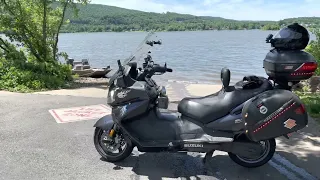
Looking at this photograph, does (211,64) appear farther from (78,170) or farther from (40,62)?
(78,170)

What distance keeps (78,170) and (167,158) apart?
1.17m

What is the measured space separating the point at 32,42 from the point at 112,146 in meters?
9.06

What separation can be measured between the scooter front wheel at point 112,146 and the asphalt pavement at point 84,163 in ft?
0.31

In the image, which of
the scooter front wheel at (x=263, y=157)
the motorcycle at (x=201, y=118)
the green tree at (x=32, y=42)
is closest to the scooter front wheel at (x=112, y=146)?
the motorcycle at (x=201, y=118)

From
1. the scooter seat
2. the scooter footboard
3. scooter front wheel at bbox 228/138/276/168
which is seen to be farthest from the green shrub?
scooter front wheel at bbox 228/138/276/168

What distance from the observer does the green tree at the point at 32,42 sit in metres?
11.0

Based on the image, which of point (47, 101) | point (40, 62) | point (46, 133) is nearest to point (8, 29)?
point (40, 62)

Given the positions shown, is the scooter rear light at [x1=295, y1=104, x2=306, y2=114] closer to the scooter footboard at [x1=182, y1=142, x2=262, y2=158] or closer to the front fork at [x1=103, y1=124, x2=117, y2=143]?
the scooter footboard at [x1=182, y1=142, x2=262, y2=158]

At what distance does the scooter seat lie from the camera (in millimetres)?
4086

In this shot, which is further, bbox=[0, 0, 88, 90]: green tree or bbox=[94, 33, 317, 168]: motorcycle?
bbox=[0, 0, 88, 90]: green tree

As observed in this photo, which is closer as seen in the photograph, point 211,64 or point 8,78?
point 8,78

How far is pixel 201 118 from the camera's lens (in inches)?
167

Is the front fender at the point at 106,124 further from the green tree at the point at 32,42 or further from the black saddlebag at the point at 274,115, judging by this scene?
the green tree at the point at 32,42

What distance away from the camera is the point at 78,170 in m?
4.31
